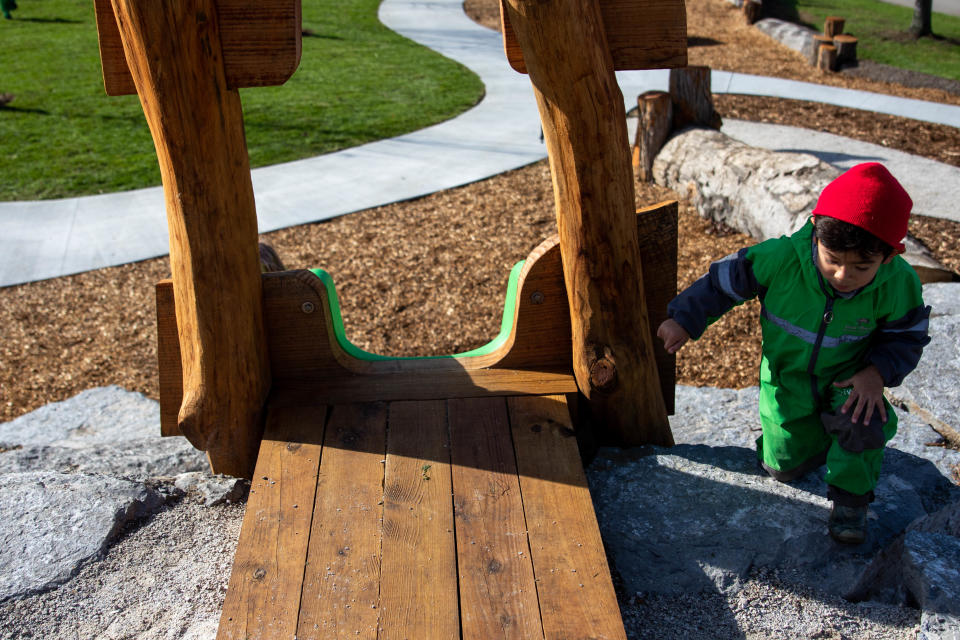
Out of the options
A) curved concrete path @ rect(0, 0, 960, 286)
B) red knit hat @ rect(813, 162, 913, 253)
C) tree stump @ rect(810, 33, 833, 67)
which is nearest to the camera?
red knit hat @ rect(813, 162, 913, 253)

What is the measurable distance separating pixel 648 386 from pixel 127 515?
5.89ft

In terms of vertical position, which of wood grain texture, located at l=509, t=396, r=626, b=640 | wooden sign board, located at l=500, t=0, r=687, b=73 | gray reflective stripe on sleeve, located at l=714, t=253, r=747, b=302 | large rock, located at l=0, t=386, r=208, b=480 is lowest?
large rock, located at l=0, t=386, r=208, b=480

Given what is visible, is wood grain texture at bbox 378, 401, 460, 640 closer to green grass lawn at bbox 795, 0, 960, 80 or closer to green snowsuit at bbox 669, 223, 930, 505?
green snowsuit at bbox 669, 223, 930, 505

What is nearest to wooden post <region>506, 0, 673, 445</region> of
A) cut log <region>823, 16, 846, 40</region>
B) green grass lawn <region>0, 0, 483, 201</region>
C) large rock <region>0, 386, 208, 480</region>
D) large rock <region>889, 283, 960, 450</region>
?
large rock <region>889, 283, 960, 450</region>

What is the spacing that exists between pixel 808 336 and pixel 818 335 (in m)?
0.03

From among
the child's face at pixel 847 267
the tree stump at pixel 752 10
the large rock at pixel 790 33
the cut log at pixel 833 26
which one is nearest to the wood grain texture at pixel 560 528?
the child's face at pixel 847 267

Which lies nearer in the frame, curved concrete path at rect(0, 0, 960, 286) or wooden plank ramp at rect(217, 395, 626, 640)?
wooden plank ramp at rect(217, 395, 626, 640)

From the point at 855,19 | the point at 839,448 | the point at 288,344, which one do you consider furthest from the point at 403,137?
the point at 855,19

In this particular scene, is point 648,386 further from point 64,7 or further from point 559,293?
point 64,7

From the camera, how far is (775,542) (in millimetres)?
2443

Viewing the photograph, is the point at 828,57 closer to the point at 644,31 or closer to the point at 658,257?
the point at 658,257

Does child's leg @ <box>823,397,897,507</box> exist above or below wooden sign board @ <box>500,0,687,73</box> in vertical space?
below

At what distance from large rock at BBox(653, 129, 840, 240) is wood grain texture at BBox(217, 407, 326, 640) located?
3.54 metres

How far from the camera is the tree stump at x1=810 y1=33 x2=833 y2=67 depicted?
37.6 feet
